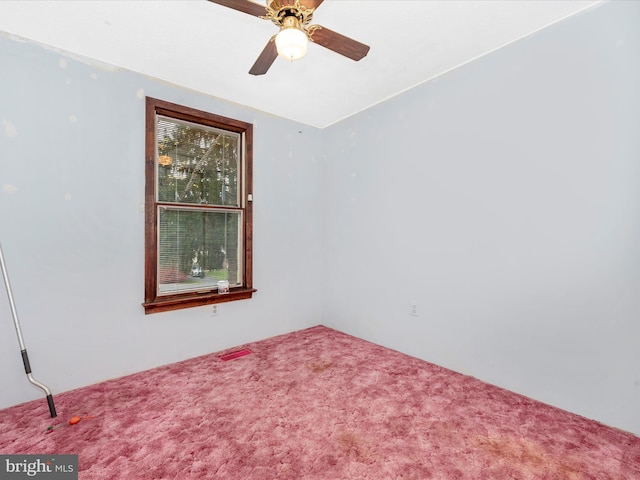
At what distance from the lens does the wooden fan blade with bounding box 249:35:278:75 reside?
6.21 ft

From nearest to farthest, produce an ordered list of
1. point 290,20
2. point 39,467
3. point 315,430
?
point 39,467
point 290,20
point 315,430

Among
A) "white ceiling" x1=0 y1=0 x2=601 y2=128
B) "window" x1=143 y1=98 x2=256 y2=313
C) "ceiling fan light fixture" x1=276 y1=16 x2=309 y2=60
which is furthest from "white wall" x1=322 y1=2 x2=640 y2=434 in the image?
"ceiling fan light fixture" x1=276 y1=16 x2=309 y2=60

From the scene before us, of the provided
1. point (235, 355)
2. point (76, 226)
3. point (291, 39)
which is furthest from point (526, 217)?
point (76, 226)

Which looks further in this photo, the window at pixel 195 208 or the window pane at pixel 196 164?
the window pane at pixel 196 164

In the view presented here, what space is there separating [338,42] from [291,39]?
A: 0.43 meters

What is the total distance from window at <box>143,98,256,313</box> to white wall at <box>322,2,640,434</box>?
159cm

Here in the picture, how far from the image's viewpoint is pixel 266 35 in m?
2.21

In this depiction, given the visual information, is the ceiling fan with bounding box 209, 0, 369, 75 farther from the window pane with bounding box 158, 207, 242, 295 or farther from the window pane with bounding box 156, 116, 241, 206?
the window pane with bounding box 158, 207, 242, 295

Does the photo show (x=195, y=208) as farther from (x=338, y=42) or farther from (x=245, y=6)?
(x=338, y=42)

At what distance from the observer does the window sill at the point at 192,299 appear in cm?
272

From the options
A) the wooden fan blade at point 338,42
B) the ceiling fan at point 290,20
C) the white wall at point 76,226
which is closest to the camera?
the ceiling fan at point 290,20

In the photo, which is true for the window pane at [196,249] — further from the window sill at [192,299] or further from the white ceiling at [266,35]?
the white ceiling at [266,35]

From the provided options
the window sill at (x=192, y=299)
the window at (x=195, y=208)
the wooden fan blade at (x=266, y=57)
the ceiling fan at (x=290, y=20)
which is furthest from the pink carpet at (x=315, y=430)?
the wooden fan blade at (x=266, y=57)

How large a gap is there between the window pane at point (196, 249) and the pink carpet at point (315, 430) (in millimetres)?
888
